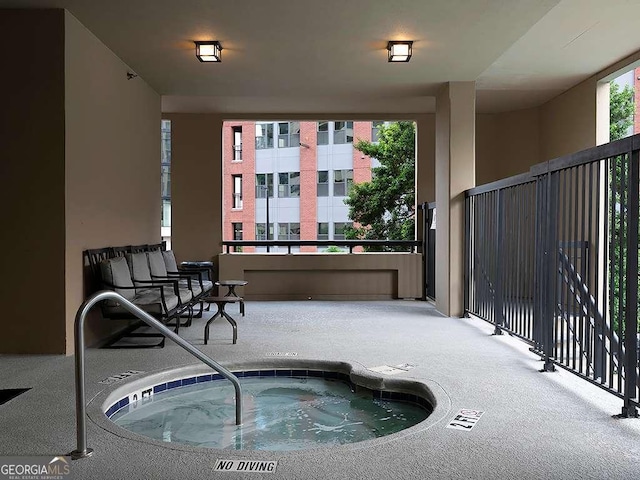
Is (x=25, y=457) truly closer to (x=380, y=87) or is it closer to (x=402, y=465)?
(x=402, y=465)

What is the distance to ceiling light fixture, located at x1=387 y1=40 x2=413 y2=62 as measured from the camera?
20.1 feet

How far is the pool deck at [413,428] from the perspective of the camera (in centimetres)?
282

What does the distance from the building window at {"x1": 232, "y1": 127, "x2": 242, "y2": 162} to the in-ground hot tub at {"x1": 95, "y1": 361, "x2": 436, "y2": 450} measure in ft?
55.9

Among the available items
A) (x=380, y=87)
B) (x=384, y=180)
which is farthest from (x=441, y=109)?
(x=384, y=180)

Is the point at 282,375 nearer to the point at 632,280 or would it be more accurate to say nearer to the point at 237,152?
the point at 632,280

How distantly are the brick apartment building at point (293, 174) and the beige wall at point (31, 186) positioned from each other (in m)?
14.9

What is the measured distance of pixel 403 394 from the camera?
14.6ft

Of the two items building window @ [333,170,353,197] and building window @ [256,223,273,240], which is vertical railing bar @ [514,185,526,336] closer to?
building window @ [333,170,353,197]

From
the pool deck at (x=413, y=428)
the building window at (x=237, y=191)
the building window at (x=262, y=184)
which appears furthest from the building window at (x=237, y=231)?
the pool deck at (x=413, y=428)

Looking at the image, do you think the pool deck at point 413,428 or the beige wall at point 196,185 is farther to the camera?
the beige wall at point 196,185

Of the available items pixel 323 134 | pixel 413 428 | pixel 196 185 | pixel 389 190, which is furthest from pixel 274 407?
pixel 323 134

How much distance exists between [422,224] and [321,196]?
36.6 ft

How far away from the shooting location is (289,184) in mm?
21422

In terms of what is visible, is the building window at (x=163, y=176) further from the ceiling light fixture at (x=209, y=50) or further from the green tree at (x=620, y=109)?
the green tree at (x=620, y=109)
